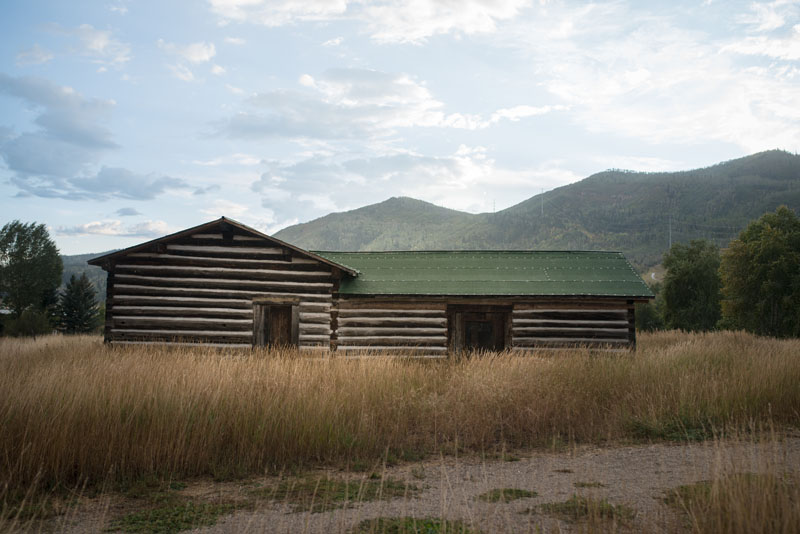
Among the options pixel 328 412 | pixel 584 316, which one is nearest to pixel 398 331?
pixel 584 316

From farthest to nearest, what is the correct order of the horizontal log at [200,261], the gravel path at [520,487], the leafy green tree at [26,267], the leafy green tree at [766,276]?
the leafy green tree at [26,267]
the leafy green tree at [766,276]
the horizontal log at [200,261]
the gravel path at [520,487]

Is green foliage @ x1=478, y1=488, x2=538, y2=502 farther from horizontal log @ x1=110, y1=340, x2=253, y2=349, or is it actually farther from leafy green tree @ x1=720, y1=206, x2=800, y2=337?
leafy green tree @ x1=720, y1=206, x2=800, y2=337

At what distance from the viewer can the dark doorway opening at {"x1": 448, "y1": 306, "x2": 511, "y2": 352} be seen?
16719 mm

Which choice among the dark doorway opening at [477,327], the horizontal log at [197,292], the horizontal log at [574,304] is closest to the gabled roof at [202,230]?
the horizontal log at [197,292]

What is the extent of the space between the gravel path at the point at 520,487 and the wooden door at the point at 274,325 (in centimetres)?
1003

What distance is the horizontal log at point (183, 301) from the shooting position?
15.8 m

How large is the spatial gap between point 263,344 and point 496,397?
9480 mm

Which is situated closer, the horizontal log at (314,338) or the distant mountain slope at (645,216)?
the horizontal log at (314,338)

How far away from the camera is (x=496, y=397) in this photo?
27.7ft

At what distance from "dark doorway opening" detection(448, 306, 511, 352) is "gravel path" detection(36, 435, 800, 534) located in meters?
9.39

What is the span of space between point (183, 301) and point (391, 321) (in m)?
6.42

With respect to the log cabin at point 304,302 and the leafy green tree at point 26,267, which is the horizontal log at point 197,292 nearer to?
the log cabin at point 304,302

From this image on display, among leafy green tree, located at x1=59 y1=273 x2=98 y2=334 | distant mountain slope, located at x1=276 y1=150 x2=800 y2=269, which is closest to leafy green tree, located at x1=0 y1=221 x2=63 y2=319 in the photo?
leafy green tree, located at x1=59 y1=273 x2=98 y2=334

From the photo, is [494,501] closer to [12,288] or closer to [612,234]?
[12,288]
